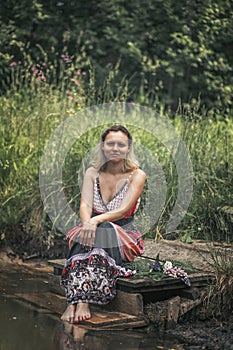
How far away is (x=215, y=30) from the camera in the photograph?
11.9 m

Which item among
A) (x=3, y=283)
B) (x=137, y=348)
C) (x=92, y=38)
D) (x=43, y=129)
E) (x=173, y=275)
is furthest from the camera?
(x=92, y=38)

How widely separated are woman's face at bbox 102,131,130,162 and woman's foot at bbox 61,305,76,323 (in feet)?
3.92

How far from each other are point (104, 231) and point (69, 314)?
24.9 inches

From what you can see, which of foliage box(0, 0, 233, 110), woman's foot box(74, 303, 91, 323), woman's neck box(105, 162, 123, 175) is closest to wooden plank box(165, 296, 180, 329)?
woman's foot box(74, 303, 91, 323)

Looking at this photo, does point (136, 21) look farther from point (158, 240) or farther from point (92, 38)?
point (158, 240)

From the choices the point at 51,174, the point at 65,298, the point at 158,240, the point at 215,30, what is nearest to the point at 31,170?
the point at 51,174

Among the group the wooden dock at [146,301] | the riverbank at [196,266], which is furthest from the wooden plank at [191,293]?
the riverbank at [196,266]

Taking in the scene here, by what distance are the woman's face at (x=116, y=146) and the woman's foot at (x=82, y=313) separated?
3.87 ft

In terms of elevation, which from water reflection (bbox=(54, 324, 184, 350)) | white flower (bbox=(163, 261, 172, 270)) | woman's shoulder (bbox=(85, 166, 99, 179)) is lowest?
water reflection (bbox=(54, 324, 184, 350))

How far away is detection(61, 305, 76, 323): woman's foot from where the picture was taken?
4492 millimetres

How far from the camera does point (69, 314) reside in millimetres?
4512

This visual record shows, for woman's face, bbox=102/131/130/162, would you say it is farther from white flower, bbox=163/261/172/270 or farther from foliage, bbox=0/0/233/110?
foliage, bbox=0/0/233/110

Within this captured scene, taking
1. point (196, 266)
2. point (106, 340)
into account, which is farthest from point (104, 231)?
point (196, 266)

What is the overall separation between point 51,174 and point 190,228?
1.52 meters
